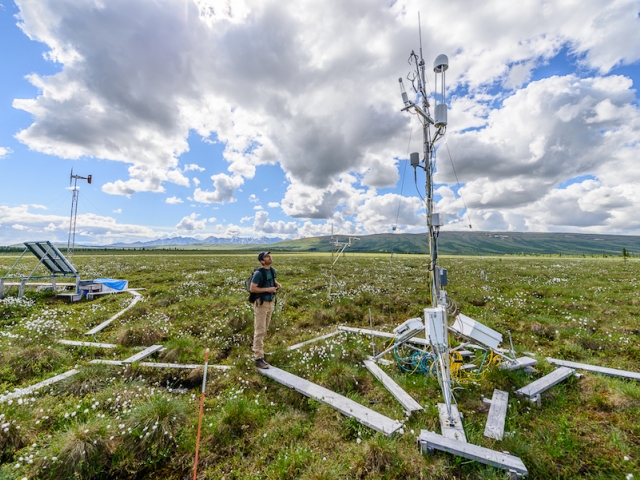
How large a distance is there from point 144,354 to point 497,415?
33.3 feet

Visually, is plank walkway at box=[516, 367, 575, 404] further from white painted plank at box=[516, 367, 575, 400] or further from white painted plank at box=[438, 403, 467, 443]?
white painted plank at box=[438, 403, 467, 443]

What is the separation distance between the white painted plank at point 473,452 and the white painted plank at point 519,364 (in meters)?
4.01

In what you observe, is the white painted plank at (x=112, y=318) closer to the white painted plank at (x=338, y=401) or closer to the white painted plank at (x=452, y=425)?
the white painted plank at (x=338, y=401)

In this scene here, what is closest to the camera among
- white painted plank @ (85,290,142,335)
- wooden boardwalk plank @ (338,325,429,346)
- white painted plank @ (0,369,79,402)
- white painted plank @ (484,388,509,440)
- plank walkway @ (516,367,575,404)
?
white painted plank @ (484,388,509,440)

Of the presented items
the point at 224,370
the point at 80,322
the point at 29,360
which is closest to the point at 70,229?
the point at 80,322

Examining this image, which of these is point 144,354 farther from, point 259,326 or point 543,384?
point 543,384

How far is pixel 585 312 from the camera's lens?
1405cm

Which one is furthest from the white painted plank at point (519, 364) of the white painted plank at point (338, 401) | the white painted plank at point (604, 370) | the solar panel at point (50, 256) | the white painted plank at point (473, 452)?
the solar panel at point (50, 256)

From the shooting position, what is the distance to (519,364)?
7984 millimetres

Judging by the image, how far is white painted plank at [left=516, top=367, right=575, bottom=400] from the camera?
6.84m

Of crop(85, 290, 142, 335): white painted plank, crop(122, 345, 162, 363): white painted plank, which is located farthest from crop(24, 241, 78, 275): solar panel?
crop(122, 345, 162, 363): white painted plank

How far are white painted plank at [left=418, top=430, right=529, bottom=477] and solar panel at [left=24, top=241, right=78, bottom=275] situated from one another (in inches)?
793

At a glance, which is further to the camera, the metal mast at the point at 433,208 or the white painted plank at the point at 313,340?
the white painted plank at the point at 313,340

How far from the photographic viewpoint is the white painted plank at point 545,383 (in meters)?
6.84
